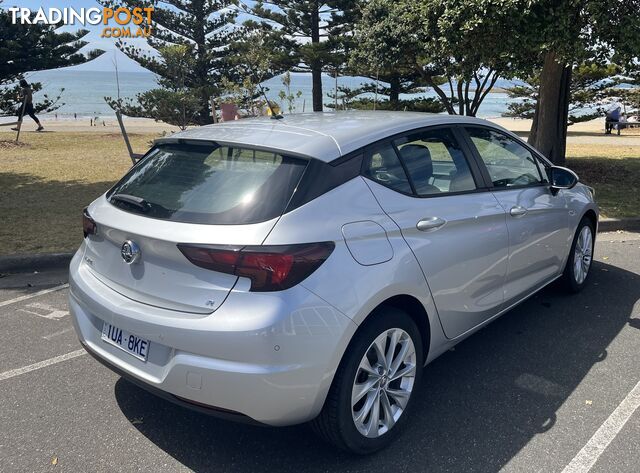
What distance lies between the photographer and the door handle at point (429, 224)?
2.97 metres

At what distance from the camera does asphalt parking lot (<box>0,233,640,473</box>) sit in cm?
277

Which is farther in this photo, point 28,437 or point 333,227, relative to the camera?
point 28,437

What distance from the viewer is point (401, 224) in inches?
113

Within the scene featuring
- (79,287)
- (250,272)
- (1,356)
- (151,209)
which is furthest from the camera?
(1,356)

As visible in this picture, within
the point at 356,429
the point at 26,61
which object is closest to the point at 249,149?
the point at 356,429

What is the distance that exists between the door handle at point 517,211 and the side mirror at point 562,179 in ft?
2.23

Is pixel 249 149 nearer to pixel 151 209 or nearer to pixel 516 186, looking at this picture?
pixel 151 209

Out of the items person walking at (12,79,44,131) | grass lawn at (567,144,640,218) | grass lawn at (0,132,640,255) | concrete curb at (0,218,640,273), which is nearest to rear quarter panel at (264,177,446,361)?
concrete curb at (0,218,640,273)

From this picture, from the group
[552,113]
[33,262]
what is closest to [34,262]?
[33,262]

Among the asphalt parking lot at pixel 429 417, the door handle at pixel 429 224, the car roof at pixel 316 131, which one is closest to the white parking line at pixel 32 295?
the asphalt parking lot at pixel 429 417

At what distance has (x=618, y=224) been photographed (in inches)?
304

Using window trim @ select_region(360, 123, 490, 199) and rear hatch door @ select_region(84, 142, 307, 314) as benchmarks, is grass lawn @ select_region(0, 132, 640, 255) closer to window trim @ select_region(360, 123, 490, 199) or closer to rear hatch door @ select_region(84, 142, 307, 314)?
rear hatch door @ select_region(84, 142, 307, 314)

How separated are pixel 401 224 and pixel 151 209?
4.10 feet

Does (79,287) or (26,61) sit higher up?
(26,61)
